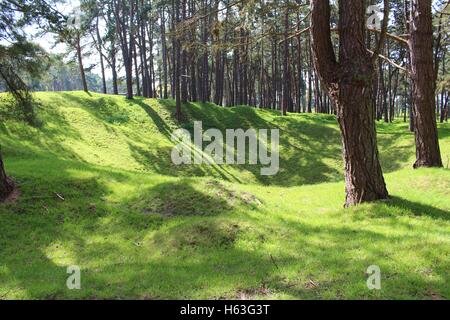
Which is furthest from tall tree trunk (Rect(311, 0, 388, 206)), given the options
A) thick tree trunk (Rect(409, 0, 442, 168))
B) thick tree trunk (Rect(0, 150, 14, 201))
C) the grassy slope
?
thick tree trunk (Rect(0, 150, 14, 201))

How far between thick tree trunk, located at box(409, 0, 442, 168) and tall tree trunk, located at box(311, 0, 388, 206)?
401 centimetres

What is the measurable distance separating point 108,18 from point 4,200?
33.2 m

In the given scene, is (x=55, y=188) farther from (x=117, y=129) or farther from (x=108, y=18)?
(x=108, y=18)

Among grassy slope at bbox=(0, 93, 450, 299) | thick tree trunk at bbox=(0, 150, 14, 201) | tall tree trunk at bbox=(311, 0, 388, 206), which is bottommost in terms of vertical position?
grassy slope at bbox=(0, 93, 450, 299)

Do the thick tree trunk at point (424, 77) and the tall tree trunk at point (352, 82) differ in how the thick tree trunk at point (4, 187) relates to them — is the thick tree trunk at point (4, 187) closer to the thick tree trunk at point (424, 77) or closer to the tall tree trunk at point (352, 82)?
the tall tree trunk at point (352, 82)

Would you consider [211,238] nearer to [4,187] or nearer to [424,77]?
[4,187]

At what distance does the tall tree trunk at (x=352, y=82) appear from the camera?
843 centimetres

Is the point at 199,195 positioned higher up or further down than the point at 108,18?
further down

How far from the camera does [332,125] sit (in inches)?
1174

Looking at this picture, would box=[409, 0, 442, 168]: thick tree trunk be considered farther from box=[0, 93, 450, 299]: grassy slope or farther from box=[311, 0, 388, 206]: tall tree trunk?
box=[311, 0, 388, 206]: tall tree trunk

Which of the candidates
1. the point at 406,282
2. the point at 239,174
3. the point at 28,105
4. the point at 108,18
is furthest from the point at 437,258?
the point at 108,18

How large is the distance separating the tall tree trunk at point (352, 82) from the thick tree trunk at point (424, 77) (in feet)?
13.1

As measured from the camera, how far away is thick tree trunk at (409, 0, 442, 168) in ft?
38.1

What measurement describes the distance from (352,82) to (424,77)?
4.66m
